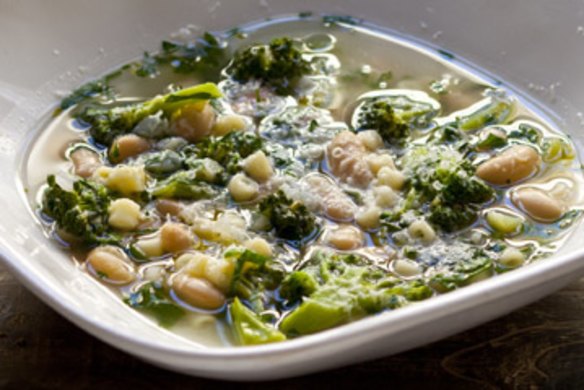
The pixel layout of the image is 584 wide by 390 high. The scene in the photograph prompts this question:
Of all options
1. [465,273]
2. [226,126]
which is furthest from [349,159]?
[465,273]

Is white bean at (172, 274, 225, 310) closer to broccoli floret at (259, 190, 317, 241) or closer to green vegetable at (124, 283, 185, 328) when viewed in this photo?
green vegetable at (124, 283, 185, 328)

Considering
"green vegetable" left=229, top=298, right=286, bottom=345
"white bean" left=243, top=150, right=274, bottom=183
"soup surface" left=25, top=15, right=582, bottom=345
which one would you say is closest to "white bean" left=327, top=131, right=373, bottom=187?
"soup surface" left=25, top=15, right=582, bottom=345

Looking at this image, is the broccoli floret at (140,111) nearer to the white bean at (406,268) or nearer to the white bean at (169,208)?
the white bean at (169,208)

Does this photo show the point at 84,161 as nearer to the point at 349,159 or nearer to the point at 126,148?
the point at 126,148

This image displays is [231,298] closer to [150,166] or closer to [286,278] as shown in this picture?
[286,278]

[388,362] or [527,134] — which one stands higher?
[527,134]

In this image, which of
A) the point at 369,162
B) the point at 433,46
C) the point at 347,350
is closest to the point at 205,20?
the point at 433,46
